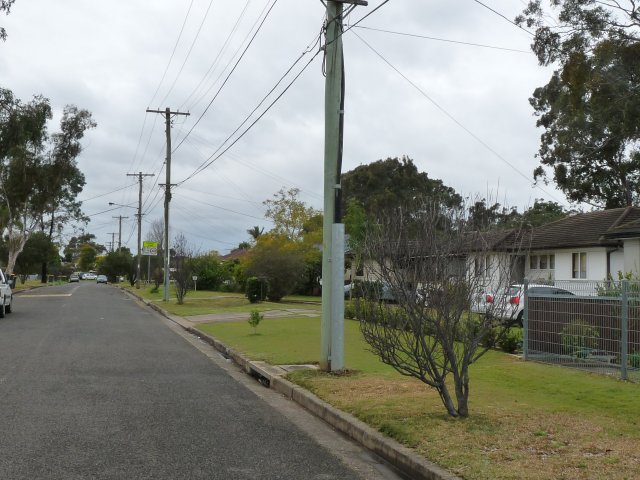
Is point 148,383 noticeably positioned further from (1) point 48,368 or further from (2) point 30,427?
(2) point 30,427

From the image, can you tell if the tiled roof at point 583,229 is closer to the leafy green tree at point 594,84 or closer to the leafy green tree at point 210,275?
the leafy green tree at point 594,84

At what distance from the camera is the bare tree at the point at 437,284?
7195mm

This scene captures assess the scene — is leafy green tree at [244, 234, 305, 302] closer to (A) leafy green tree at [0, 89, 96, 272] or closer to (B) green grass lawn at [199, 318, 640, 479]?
(A) leafy green tree at [0, 89, 96, 272]

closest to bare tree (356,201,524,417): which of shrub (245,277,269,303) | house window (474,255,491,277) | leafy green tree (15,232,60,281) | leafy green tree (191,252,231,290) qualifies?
house window (474,255,491,277)

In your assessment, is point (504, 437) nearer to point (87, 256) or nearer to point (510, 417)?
point (510, 417)

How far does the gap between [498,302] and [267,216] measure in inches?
2146

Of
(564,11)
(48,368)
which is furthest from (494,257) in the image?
(564,11)

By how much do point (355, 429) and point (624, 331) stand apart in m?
5.18

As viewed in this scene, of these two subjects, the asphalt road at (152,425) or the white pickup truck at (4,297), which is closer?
the asphalt road at (152,425)

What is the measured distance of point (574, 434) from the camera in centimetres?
670

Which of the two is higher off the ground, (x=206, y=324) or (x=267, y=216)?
(x=267, y=216)

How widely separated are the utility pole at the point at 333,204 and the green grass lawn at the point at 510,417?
0.57 metres

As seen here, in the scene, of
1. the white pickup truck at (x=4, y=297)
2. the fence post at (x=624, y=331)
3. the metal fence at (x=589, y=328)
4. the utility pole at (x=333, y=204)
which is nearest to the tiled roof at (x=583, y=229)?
the metal fence at (x=589, y=328)

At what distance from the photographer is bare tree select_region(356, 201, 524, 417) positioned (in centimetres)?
720
